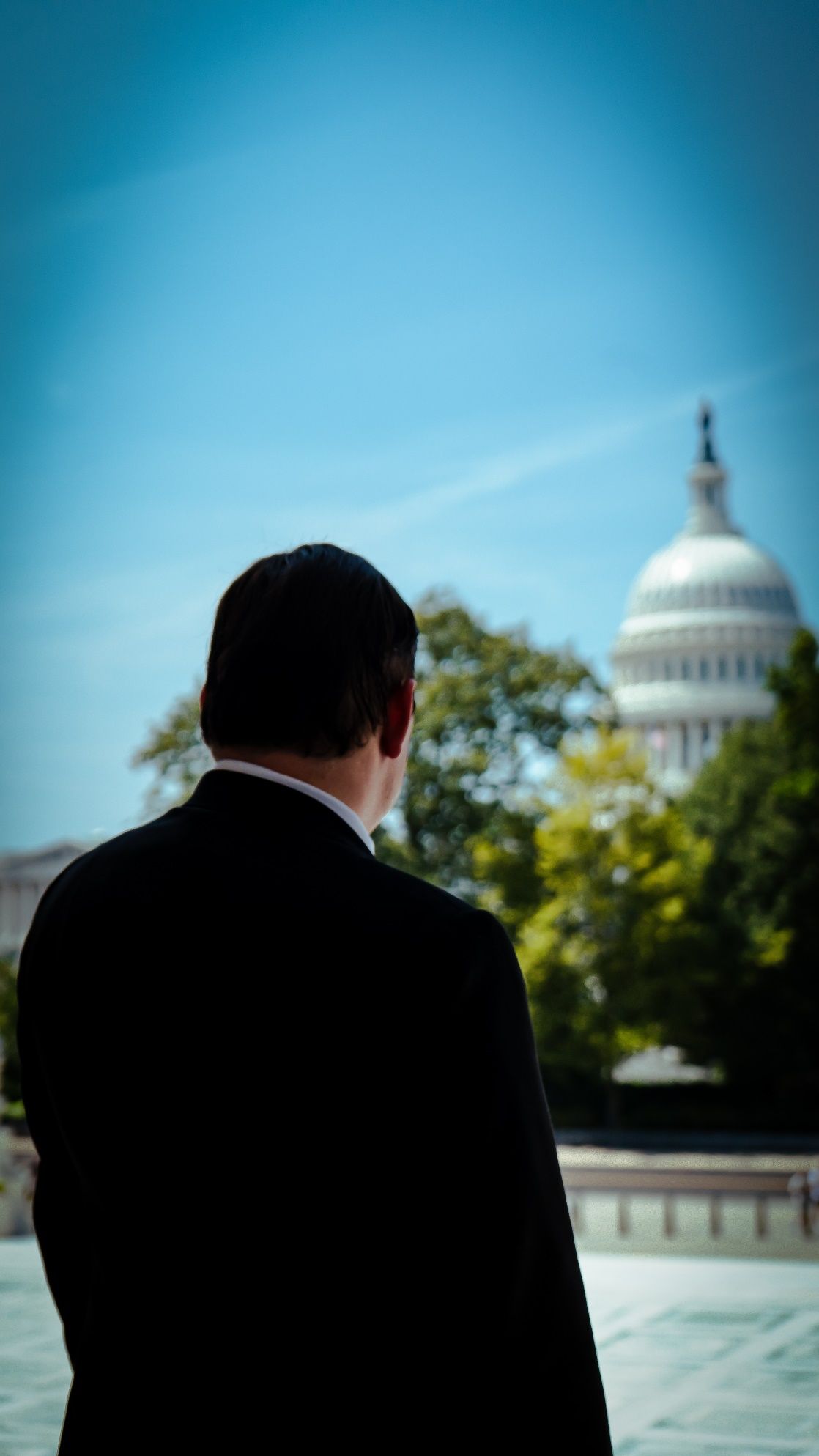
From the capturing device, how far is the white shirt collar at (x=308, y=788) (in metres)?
1.28

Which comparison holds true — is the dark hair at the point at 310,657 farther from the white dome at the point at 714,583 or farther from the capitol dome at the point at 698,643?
the white dome at the point at 714,583

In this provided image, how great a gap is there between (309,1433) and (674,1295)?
23.9 feet

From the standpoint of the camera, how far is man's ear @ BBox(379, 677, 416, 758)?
134 cm

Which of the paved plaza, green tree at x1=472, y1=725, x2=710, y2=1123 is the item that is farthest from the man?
green tree at x1=472, y1=725, x2=710, y2=1123

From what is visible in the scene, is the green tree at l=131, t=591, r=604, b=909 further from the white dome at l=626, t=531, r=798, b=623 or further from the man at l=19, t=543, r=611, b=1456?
the white dome at l=626, t=531, r=798, b=623

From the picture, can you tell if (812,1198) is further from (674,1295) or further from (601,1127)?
(601,1127)

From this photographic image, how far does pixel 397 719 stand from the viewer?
1354mm

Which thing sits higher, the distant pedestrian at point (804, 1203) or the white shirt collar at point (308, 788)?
the white shirt collar at point (308, 788)

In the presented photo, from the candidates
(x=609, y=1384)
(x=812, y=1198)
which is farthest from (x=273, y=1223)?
(x=812, y=1198)

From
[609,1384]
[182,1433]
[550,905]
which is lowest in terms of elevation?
[609,1384]

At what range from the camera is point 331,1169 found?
1.16m

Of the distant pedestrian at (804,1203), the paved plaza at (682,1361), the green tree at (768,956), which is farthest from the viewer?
the green tree at (768,956)

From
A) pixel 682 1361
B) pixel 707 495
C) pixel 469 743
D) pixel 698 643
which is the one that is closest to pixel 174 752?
pixel 469 743

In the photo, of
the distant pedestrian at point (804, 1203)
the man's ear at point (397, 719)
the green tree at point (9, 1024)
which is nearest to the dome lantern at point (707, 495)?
the green tree at point (9, 1024)
